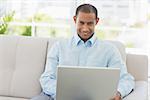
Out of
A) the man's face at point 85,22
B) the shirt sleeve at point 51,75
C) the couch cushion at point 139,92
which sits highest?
the man's face at point 85,22

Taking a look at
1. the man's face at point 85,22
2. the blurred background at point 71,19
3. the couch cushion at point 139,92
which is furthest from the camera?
the blurred background at point 71,19

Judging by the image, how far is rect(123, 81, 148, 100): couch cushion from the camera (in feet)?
5.90

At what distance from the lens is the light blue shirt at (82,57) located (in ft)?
6.50

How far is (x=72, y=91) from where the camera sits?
4.81ft

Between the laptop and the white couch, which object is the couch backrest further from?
the laptop

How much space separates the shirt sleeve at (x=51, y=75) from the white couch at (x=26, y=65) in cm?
20

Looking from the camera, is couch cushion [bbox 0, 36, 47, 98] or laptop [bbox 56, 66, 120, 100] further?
couch cushion [bbox 0, 36, 47, 98]

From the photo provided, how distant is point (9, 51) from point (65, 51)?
1.73ft

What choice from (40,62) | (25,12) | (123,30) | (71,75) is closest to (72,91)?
(71,75)

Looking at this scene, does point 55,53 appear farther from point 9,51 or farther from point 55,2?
point 55,2

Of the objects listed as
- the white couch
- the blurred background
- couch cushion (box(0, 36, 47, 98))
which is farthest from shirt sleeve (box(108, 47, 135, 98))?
the blurred background

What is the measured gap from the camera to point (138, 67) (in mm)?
2207

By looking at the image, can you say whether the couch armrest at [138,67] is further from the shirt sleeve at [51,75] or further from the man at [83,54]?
the shirt sleeve at [51,75]

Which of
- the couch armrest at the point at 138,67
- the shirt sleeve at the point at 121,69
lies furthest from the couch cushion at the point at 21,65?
the couch armrest at the point at 138,67
